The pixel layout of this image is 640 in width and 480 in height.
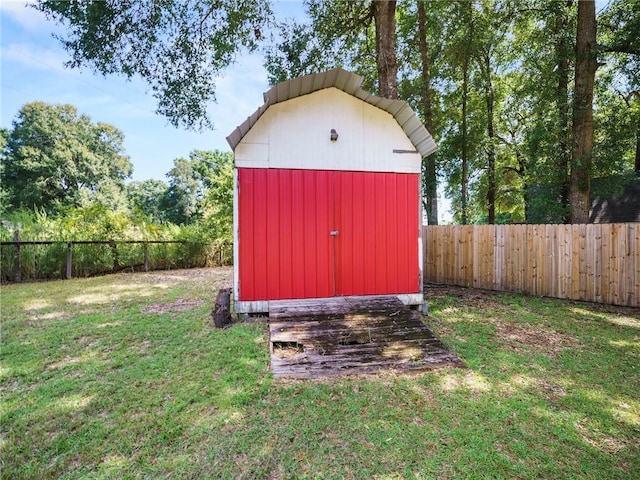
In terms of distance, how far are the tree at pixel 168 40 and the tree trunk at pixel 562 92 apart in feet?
24.8

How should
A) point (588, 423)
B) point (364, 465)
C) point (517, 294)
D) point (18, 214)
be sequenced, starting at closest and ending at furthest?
1. point (364, 465)
2. point (588, 423)
3. point (517, 294)
4. point (18, 214)

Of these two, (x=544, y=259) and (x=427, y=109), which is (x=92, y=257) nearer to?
(x=427, y=109)

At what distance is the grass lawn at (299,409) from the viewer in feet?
5.92

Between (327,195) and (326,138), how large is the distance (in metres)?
0.90

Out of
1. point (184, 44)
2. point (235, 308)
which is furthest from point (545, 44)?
point (235, 308)

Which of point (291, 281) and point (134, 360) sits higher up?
point (291, 281)

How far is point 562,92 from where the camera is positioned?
310 inches

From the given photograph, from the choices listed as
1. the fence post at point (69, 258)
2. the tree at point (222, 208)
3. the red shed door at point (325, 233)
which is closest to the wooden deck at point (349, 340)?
the red shed door at point (325, 233)

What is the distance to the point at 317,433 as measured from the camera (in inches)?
81.7

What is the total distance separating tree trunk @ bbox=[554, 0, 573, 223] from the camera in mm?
7621

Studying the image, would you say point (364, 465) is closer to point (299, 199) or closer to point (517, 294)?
point (299, 199)

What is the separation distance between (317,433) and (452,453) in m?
0.87

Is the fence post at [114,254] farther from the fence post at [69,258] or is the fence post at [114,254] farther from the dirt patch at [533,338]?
the dirt patch at [533,338]

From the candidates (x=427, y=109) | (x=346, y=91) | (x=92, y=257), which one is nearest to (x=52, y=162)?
(x=92, y=257)
